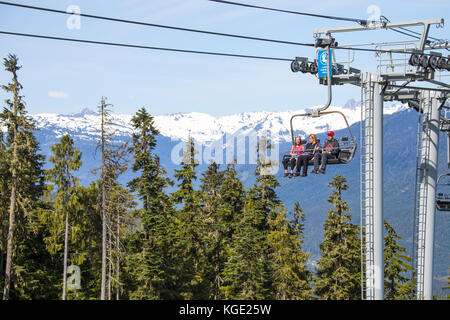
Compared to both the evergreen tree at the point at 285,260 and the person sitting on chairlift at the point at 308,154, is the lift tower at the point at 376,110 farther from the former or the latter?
the evergreen tree at the point at 285,260

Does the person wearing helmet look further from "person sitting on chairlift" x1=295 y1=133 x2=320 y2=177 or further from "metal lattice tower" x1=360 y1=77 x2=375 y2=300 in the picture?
"metal lattice tower" x1=360 y1=77 x2=375 y2=300

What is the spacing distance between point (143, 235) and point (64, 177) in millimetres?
6868

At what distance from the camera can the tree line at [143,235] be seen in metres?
45.3

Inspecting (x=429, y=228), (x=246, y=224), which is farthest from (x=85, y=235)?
(x=429, y=228)

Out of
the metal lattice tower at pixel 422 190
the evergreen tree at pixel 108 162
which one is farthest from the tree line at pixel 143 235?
the metal lattice tower at pixel 422 190

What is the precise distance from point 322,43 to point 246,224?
2912 cm

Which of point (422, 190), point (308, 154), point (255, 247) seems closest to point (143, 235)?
point (255, 247)

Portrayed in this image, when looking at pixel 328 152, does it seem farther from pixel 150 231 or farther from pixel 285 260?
pixel 285 260

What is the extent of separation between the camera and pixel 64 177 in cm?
4856

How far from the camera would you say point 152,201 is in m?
49.8

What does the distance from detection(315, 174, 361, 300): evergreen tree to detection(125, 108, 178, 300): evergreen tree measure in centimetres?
1266

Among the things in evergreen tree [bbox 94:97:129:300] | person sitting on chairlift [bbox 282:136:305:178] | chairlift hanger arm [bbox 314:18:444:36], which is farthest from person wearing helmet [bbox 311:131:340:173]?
evergreen tree [bbox 94:97:129:300]

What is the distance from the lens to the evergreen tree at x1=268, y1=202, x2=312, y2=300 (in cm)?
5328
